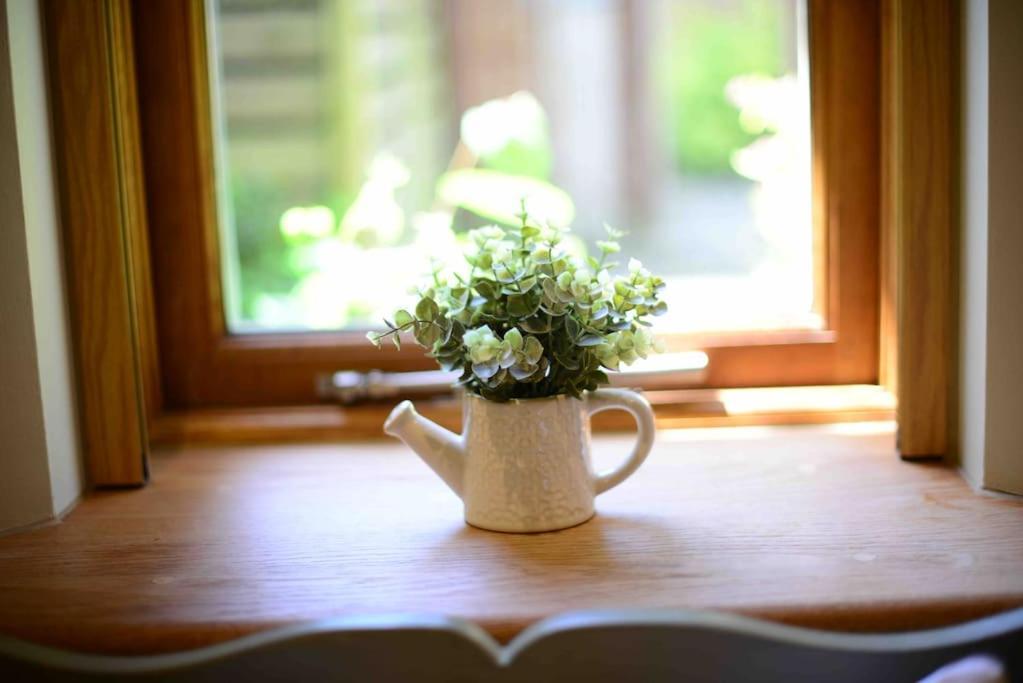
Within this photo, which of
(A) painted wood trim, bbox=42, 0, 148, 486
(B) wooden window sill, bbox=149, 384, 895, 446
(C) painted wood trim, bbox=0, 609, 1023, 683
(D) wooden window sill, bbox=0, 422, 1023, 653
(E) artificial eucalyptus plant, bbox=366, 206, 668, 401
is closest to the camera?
(C) painted wood trim, bbox=0, 609, 1023, 683

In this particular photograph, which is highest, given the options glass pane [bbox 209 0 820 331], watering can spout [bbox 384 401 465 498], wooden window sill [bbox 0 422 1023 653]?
glass pane [bbox 209 0 820 331]

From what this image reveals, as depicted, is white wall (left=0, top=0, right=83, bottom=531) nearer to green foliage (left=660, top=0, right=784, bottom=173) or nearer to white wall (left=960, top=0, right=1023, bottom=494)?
green foliage (left=660, top=0, right=784, bottom=173)

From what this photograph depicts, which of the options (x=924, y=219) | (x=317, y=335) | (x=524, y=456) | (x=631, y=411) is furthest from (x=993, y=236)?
(x=317, y=335)

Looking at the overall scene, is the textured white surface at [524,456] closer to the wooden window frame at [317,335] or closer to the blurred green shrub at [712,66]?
the wooden window frame at [317,335]

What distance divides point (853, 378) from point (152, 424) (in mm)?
916

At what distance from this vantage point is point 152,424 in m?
1.38

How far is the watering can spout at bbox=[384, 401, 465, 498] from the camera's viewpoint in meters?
1.07

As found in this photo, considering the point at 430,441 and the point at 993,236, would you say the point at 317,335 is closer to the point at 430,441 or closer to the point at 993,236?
the point at 430,441

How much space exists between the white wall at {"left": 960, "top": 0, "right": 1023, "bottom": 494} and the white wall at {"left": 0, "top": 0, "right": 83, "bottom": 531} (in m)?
0.95

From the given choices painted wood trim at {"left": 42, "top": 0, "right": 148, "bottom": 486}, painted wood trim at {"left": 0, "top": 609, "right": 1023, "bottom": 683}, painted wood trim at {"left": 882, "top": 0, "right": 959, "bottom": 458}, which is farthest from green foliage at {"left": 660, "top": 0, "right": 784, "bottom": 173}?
painted wood trim at {"left": 0, "top": 609, "right": 1023, "bottom": 683}

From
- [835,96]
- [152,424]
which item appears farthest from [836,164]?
[152,424]

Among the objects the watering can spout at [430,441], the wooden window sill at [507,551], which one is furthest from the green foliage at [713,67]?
the watering can spout at [430,441]

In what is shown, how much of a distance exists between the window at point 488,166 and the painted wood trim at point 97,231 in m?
0.22

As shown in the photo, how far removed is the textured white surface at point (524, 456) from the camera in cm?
102
